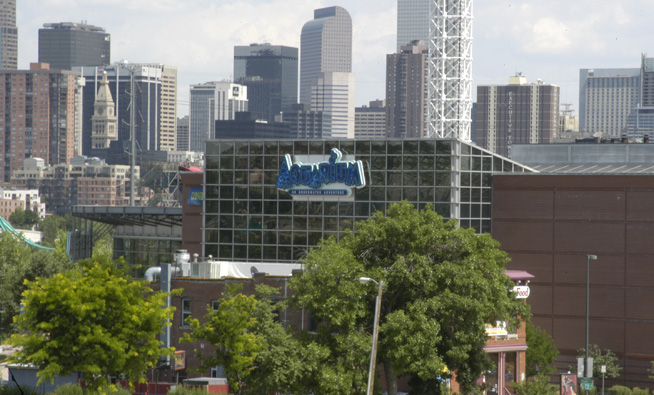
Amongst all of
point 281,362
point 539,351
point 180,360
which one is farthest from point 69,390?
point 539,351

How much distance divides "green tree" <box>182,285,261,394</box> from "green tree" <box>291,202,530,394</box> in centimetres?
263

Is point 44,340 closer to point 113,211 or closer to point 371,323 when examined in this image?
point 371,323

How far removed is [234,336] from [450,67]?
4835 inches

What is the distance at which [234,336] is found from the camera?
5428 cm

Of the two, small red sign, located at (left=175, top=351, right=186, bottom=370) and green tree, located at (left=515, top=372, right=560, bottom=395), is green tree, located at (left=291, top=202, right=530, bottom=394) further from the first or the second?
small red sign, located at (left=175, top=351, right=186, bottom=370)

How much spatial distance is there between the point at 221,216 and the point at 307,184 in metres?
6.74

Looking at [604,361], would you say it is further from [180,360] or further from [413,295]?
[180,360]

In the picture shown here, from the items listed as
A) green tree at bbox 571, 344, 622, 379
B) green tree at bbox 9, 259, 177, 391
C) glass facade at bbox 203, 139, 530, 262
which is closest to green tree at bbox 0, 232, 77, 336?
glass facade at bbox 203, 139, 530, 262

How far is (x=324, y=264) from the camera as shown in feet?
180

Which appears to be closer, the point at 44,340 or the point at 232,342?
the point at 44,340

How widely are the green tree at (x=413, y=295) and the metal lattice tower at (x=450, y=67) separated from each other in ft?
371

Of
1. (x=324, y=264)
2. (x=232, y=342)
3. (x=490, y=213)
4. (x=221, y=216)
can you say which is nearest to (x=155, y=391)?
(x=232, y=342)

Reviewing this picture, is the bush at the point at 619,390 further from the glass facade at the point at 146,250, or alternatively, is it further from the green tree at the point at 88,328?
the glass facade at the point at 146,250

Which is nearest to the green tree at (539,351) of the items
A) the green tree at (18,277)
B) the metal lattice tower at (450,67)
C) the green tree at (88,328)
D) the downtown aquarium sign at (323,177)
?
the downtown aquarium sign at (323,177)
